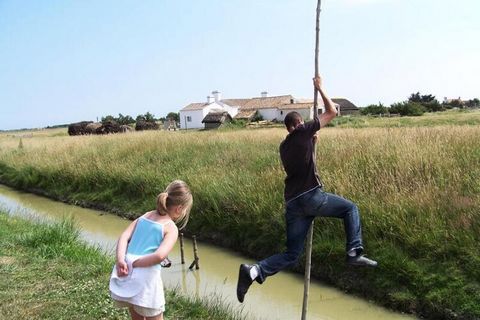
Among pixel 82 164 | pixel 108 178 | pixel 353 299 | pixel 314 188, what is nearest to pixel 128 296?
pixel 314 188

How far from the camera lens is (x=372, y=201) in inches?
286

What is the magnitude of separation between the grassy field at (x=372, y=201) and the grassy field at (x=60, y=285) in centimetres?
229

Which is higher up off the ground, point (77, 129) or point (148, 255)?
point (148, 255)

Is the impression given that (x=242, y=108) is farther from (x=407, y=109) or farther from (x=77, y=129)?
(x=77, y=129)

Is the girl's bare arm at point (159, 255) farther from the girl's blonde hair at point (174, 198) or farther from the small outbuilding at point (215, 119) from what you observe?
the small outbuilding at point (215, 119)

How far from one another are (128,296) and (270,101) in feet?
203

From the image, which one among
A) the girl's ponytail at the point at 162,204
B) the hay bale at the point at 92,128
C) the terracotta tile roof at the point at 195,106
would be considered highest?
the terracotta tile roof at the point at 195,106

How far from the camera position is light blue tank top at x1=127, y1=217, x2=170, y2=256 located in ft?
10.3

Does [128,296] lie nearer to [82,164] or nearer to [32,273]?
[32,273]

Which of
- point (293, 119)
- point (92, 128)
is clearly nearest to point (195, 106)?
point (92, 128)

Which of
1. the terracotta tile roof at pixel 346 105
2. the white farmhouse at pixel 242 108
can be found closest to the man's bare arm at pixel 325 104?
the white farmhouse at pixel 242 108

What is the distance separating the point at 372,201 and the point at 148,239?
4.88 meters

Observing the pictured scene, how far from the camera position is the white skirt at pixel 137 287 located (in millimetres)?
3098

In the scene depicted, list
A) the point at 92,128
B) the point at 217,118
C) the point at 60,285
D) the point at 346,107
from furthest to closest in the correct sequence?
the point at 346,107, the point at 217,118, the point at 92,128, the point at 60,285
